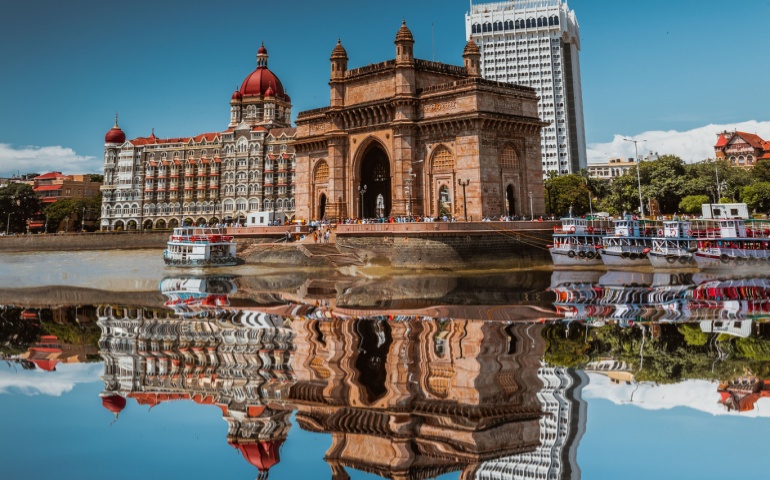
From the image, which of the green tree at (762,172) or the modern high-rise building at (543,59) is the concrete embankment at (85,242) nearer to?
the modern high-rise building at (543,59)

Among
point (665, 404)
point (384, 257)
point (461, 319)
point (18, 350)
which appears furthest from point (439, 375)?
point (384, 257)

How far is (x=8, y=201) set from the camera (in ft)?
314

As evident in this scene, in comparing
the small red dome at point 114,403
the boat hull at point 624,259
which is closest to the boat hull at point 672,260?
the boat hull at point 624,259

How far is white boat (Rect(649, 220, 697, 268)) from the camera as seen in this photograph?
3947cm

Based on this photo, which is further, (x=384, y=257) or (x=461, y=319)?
(x=384, y=257)

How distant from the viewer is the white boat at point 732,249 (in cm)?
3878

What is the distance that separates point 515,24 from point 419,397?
413ft

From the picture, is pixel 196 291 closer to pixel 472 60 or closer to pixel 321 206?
pixel 321 206

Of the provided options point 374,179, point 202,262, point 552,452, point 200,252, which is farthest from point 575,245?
point 552,452

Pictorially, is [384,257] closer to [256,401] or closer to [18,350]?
[18,350]

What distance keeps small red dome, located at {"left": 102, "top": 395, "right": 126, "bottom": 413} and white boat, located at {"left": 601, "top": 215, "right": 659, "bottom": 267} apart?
37961 mm

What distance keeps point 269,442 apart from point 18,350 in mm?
11152

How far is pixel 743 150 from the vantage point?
10094 centimetres

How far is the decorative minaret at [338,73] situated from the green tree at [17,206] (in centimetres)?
7881
